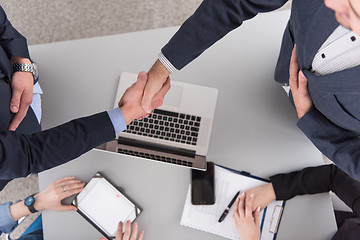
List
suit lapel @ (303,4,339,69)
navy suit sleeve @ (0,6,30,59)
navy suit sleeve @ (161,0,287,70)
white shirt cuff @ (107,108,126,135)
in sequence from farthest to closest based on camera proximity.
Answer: navy suit sleeve @ (0,6,30,59) < white shirt cuff @ (107,108,126,135) < navy suit sleeve @ (161,0,287,70) < suit lapel @ (303,4,339,69)

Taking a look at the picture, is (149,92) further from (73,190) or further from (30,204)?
(30,204)

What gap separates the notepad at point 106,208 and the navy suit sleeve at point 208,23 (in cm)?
49

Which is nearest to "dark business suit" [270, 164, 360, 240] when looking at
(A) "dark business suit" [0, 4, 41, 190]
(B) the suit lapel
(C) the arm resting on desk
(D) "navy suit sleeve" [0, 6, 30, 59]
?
(C) the arm resting on desk

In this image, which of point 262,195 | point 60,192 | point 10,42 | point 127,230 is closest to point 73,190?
point 60,192

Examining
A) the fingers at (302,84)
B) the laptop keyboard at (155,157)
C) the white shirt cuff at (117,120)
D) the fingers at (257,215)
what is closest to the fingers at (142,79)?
the white shirt cuff at (117,120)

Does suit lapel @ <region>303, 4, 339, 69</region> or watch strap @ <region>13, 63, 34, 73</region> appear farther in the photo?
watch strap @ <region>13, 63, 34, 73</region>

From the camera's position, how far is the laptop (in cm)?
98

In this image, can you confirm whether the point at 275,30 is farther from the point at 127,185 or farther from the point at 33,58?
the point at 33,58

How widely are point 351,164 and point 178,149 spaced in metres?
0.50

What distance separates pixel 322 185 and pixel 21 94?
1.02 metres

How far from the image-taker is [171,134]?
0.99 meters

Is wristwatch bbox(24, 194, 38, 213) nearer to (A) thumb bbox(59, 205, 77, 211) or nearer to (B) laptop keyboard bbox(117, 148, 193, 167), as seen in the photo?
(A) thumb bbox(59, 205, 77, 211)

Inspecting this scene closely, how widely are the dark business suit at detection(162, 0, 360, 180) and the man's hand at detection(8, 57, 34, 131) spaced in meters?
0.47

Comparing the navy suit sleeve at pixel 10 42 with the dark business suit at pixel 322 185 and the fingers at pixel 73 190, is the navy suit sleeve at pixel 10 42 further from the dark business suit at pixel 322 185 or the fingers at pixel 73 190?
the dark business suit at pixel 322 185
